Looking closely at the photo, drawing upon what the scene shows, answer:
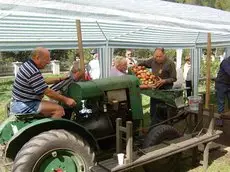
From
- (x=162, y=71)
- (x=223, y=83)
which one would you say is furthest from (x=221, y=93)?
(x=162, y=71)

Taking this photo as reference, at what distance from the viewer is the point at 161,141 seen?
4582 millimetres

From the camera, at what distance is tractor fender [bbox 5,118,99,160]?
12.0ft

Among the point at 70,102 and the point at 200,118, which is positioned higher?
the point at 70,102

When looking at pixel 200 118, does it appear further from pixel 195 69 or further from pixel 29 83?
pixel 195 69

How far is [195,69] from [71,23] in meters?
5.22

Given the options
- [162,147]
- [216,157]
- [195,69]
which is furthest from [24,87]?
[195,69]

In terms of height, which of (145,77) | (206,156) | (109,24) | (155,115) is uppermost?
(109,24)

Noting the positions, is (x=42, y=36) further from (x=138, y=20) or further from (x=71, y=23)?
(x=138, y=20)

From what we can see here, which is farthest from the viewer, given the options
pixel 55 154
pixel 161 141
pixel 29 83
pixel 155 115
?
pixel 155 115

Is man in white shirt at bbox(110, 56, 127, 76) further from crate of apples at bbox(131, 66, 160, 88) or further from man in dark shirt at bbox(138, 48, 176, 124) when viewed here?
man in dark shirt at bbox(138, 48, 176, 124)

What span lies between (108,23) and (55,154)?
469 centimetres

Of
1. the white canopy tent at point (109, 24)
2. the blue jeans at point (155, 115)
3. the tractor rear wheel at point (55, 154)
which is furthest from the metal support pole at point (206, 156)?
the tractor rear wheel at point (55, 154)

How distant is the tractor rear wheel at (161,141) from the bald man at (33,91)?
1.22m

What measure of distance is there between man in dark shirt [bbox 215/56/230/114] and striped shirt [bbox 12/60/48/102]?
392 cm
